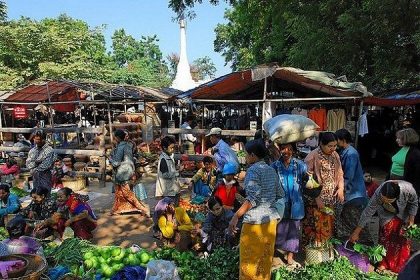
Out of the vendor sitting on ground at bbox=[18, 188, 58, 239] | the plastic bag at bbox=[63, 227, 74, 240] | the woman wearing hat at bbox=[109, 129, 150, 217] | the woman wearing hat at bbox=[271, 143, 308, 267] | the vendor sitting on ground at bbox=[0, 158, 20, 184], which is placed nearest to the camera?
the woman wearing hat at bbox=[271, 143, 308, 267]

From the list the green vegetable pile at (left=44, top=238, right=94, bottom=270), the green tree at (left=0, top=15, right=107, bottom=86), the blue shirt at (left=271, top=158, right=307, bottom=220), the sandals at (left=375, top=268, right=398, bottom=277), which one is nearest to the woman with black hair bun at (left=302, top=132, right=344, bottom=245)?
the blue shirt at (left=271, top=158, right=307, bottom=220)

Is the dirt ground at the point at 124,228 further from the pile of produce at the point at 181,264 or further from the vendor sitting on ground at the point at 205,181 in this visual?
the pile of produce at the point at 181,264

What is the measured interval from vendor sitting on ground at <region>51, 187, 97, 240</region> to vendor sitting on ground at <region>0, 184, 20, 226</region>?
100cm

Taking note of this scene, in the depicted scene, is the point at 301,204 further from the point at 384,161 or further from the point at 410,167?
the point at 384,161

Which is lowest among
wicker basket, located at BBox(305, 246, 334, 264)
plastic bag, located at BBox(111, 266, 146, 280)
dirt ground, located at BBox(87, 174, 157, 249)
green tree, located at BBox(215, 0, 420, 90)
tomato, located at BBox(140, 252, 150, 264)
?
dirt ground, located at BBox(87, 174, 157, 249)

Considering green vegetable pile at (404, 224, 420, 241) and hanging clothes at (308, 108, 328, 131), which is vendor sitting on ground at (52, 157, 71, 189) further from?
green vegetable pile at (404, 224, 420, 241)

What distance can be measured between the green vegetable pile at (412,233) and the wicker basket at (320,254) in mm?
834

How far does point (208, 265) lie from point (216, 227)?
0.96 metres

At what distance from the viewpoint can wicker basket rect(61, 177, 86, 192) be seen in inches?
359

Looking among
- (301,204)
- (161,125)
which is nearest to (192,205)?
(301,204)

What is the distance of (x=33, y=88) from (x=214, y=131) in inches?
339

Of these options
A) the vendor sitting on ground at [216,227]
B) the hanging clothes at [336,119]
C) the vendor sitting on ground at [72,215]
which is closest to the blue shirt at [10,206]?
the vendor sitting on ground at [72,215]

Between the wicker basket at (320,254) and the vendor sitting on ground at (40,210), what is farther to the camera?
the vendor sitting on ground at (40,210)

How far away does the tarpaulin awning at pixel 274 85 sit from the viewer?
6.95 m
